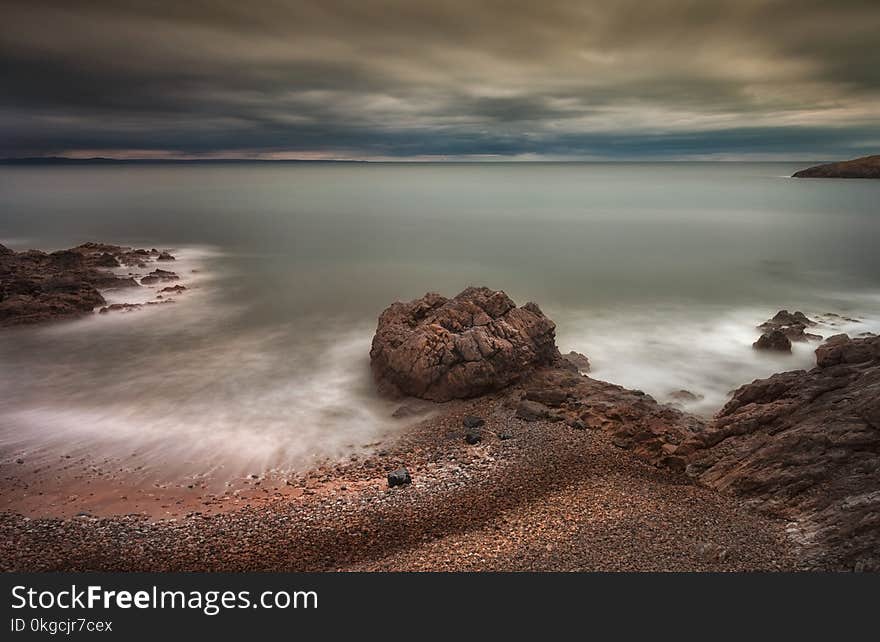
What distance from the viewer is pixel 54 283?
2255 centimetres

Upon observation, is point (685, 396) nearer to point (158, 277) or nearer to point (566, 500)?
point (566, 500)

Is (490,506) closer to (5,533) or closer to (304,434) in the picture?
(304,434)

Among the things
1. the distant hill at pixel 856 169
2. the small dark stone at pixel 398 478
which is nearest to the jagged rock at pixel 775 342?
the small dark stone at pixel 398 478

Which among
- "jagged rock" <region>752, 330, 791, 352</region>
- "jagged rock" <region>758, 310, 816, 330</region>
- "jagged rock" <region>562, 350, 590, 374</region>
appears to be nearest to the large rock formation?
"jagged rock" <region>562, 350, 590, 374</region>

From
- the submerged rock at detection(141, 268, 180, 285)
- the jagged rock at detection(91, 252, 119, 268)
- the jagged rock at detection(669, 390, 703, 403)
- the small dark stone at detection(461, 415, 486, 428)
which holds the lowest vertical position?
the jagged rock at detection(669, 390, 703, 403)

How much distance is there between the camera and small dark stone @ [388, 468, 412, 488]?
32.1ft

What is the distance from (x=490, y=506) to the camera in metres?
8.98

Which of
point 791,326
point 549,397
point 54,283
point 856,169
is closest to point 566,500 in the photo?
point 549,397

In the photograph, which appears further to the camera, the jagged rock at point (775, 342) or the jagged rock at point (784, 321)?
the jagged rock at point (784, 321)

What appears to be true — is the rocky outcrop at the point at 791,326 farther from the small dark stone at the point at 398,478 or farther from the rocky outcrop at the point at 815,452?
the small dark stone at the point at 398,478

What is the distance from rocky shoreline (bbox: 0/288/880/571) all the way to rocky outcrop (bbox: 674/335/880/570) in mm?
24

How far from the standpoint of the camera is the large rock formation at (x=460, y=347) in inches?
520

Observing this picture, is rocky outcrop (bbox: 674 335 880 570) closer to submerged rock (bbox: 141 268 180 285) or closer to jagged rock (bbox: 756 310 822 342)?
jagged rock (bbox: 756 310 822 342)

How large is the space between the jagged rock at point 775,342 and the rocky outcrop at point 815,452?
22.2 feet
